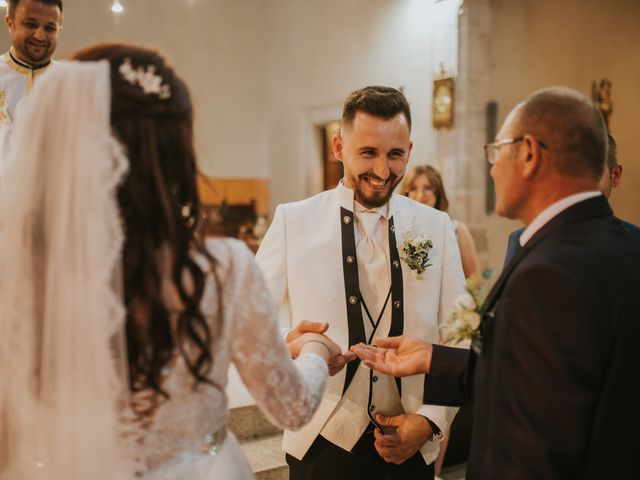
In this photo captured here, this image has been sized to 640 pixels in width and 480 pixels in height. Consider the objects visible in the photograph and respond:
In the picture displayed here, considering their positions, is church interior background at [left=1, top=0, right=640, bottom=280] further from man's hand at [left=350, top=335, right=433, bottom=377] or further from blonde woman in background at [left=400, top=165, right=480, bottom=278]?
man's hand at [left=350, top=335, right=433, bottom=377]

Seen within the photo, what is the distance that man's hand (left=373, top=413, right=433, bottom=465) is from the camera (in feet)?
6.77

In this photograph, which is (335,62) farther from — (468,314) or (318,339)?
(468,314)

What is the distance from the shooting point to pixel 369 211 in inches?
90.2

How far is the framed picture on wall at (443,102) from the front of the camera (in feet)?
24.1

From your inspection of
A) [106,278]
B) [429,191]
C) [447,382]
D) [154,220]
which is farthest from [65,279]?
[429,191]

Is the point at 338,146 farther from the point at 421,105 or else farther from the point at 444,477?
the point at 421,105

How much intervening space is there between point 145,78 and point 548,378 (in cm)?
106

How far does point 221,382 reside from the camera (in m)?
1.42

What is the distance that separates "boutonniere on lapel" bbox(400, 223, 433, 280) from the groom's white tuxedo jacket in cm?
2

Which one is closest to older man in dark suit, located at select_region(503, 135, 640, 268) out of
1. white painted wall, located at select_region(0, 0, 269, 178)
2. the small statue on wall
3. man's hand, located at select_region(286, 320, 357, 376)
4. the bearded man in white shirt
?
man's hand, located at select_region(286, 320, 357, 376)

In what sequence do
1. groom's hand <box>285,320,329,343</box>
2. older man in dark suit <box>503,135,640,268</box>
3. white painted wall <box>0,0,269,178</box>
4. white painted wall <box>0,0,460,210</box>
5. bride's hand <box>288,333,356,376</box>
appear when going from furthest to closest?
white painted wall <box>0,0,269,178</box> → white painted wall <box>0,0,460,210</box> → older man in dark suit <box>503,135,640,268</box> → groom's hand <box>285,320,329,343</box> → bride's hand <box>288,333,356,376</box>

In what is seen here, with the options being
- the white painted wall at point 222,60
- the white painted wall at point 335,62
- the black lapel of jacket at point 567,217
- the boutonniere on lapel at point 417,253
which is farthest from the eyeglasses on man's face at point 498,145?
the white painted wall at point 222,60

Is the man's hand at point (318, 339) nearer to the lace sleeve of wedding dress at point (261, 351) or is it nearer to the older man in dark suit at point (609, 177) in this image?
the lace sleeve of wedding dress at point (261, 351)

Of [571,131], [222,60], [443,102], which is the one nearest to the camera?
[571,131]
